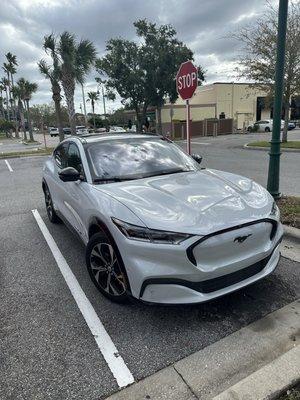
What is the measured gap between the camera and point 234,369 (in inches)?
94.4

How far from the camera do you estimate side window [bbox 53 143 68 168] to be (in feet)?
16.2

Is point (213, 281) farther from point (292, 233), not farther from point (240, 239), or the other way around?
point (292, 233)

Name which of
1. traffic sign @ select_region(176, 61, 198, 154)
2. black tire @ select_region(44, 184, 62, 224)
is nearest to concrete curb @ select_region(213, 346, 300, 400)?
black tire @ select_region(44, 184, 62, 224)

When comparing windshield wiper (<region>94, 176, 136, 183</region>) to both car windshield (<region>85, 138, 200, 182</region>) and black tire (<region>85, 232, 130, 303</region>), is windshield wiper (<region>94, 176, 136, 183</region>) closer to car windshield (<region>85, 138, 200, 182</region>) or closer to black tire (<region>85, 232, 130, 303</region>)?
car windshield (<region>85, 138, 200, 182</region>)

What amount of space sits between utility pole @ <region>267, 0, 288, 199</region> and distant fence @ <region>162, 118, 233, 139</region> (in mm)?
27361

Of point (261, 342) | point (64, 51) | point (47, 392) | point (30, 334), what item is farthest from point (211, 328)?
point (64, 51)

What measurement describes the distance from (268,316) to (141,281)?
117cm

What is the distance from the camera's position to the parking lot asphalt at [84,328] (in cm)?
241

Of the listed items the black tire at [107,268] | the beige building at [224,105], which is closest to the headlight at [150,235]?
the black tire at [107,268]

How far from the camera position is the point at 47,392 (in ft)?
7.54

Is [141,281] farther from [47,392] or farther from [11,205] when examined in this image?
[11,205]

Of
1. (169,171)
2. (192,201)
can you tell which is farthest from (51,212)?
(192,201)

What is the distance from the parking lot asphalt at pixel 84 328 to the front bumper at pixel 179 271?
1.16 feet

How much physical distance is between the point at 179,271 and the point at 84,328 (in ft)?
3.42
